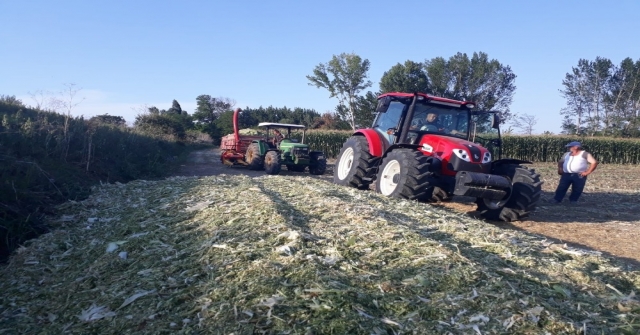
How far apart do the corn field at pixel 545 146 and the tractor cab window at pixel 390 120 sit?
20.8m

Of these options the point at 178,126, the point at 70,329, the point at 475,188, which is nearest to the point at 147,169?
the point at 475,188

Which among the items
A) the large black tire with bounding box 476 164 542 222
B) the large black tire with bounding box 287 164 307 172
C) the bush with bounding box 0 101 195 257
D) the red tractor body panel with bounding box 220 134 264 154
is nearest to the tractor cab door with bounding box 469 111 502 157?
the large black tire with bounding box 476 164 542 222

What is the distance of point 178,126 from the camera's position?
116ft

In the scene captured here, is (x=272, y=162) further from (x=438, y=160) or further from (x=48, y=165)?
(x=438, y=160)

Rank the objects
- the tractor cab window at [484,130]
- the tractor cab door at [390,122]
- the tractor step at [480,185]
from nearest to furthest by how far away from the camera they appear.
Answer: the tractor step at [480,185], the tractor cab window at [484,130], the tractor cab door at [390,122]

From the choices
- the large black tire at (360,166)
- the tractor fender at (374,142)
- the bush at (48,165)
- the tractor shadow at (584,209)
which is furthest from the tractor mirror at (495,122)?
the bush at (48,165)

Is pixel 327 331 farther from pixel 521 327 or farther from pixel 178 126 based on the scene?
pixel 178 126

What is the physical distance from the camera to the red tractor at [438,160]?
7.27 meters

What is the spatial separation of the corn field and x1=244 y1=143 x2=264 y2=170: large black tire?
1329 centimetres

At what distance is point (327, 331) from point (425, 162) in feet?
17.2

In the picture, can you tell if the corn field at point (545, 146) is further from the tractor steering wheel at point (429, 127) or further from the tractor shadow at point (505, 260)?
the tractor shadow at point (505, 260)

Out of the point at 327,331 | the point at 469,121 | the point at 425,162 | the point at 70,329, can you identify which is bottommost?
the point at 70,329

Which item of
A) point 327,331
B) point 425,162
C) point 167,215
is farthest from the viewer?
point 425,162

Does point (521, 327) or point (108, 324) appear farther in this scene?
point (108, 324)
